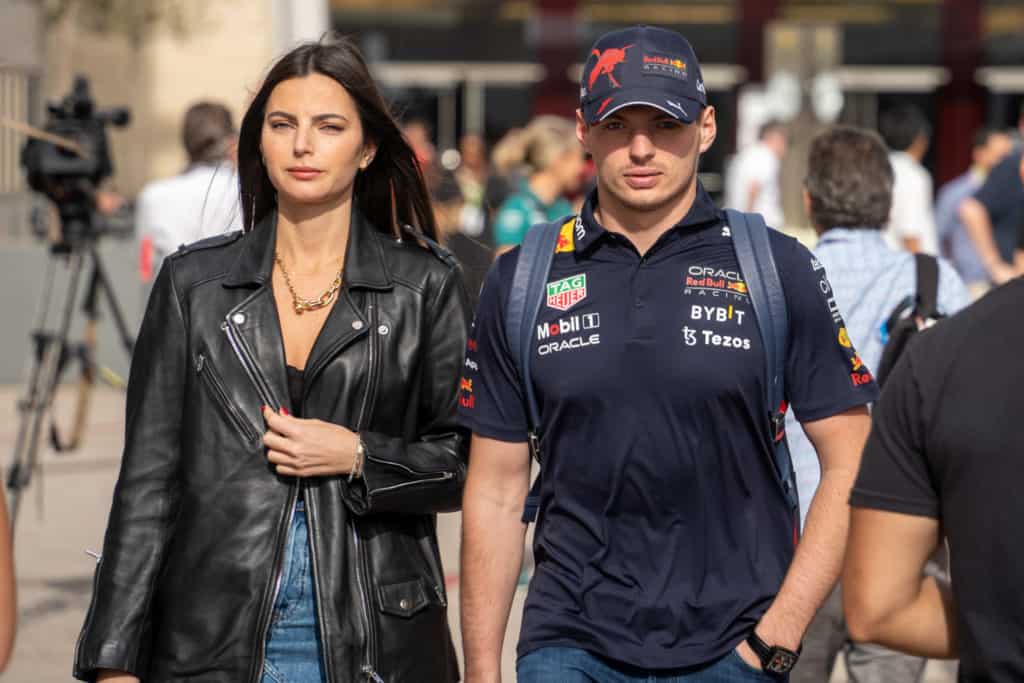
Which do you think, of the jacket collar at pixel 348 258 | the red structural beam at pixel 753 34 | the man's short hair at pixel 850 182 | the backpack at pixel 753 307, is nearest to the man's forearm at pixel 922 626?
the backpack at pixel 753 307

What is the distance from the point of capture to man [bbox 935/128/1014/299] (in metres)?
10.5

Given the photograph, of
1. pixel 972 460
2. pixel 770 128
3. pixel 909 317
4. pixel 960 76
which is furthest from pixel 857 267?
pixel 960 76

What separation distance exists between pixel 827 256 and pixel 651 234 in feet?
5.94

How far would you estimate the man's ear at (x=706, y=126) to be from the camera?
3.53m

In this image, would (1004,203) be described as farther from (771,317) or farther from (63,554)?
(771,317)

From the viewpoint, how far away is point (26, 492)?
10.2 meters

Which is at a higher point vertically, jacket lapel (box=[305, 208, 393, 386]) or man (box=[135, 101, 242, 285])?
man (box=[135, 101, 242, 285])

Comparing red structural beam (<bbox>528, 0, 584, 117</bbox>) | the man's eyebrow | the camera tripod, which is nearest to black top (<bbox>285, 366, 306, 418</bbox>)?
the man's eyebrow

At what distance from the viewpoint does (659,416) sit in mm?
3289

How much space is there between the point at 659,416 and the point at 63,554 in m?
5.79

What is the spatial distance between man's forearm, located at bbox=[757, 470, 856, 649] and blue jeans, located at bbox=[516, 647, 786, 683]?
2.8 inches

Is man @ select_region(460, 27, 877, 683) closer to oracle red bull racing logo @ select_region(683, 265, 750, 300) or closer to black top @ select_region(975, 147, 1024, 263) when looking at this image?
oracle red bull racing logo @ select_region(683, 265, 750, 300)

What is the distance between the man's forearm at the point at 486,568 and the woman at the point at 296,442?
0.36 feet

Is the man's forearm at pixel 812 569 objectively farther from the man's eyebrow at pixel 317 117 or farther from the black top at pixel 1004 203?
the black top at pixel 1004 203
